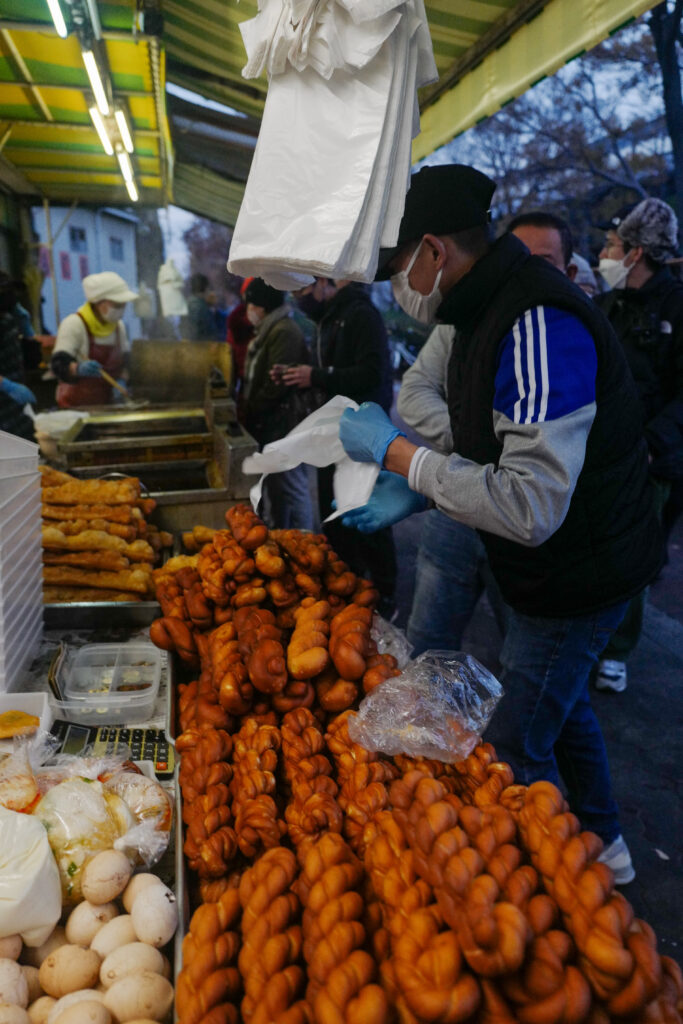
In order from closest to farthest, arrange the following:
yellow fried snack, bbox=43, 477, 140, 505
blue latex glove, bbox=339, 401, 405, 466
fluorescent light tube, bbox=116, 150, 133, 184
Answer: blue latex glove, bbox=339, 401, 405, 466 < yellow fried snack, bbox=43, 477, 140, 505 < fluorescent light tube, bbox=116, 150, 133, 184

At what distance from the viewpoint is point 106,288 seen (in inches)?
261

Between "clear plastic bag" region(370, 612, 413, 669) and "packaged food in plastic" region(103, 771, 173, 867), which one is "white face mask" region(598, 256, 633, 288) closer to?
"clear plastic bag" region(370, 612, 413, 669)

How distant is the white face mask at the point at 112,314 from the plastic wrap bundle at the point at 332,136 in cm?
564

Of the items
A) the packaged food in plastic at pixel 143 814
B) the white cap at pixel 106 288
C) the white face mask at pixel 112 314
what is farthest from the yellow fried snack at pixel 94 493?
the white face mask at pixel 112 314

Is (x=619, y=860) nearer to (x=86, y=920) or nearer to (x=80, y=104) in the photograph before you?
(x=86, y=920)

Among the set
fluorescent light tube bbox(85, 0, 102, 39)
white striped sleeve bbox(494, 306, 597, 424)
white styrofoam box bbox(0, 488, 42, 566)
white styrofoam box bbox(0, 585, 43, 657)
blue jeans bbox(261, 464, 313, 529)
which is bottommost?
blue jeans bbox(261, 464, 313, 529)

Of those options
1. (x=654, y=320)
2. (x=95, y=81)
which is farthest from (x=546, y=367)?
(x=95, y=81)

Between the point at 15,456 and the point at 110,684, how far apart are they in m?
0.78

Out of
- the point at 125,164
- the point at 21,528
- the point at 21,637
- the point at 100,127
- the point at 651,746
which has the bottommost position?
the point at 651,746

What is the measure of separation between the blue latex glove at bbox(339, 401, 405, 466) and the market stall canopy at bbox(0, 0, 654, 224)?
6.83ft

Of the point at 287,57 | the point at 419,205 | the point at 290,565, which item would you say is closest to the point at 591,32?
the point at 419,205

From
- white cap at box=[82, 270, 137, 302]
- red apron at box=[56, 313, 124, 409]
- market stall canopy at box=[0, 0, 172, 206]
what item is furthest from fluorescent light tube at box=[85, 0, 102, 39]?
red apron at box=[56, 313, 124, 409]

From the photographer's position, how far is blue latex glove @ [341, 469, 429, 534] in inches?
93.0

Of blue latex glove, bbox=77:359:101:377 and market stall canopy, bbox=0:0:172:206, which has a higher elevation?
market stall canopy, bbox=0:0:172:206
